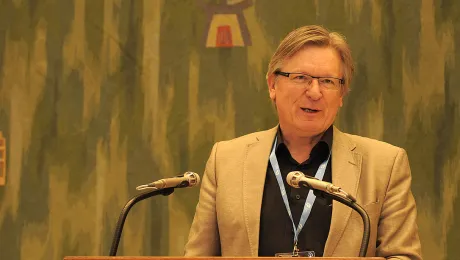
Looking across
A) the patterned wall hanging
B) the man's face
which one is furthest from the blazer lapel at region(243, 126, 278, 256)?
the patterned wall hanging

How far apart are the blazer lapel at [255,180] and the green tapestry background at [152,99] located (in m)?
1.09

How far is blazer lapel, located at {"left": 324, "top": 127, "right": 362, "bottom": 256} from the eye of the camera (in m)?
2.77

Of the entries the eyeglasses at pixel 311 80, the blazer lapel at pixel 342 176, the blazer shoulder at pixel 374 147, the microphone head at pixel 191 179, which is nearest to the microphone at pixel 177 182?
the microphone head at pixel 191 179

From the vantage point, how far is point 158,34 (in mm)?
4309

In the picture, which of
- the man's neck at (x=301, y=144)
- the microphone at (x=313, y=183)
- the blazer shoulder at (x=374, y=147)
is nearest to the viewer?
the microphone at (x=313, y=183)

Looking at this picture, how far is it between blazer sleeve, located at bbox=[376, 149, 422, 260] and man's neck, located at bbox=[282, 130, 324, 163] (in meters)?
0.37

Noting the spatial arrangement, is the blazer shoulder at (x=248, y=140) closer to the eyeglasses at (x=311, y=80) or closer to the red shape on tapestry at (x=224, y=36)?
the eyeglasses at (x=311, y=80)

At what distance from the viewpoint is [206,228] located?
9.91 ft

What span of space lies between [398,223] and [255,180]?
61cm

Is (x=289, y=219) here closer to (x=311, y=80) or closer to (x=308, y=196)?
(x=308, y=196)

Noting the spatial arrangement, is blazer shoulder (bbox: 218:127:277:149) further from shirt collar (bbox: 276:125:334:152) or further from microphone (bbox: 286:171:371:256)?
microphone (bbox: 286:171:371:256)

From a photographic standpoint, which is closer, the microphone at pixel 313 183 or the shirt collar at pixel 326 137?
the microphone at pixel 313 183

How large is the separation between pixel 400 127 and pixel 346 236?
1500 millimetres

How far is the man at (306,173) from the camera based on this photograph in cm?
281
